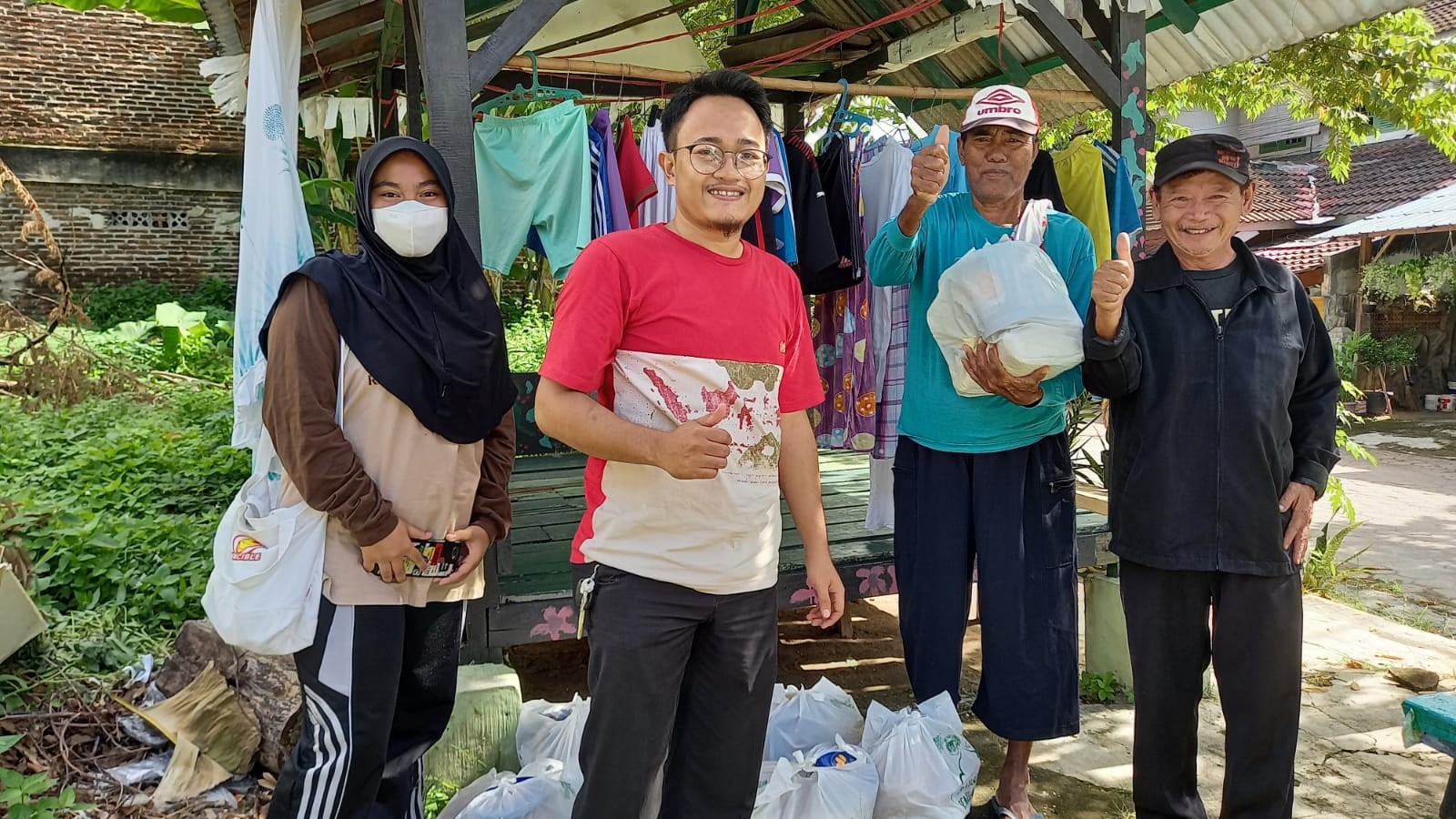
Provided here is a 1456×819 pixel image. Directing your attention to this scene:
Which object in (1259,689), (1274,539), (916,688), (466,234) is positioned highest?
(466,234)

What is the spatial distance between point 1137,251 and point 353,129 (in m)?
3.93

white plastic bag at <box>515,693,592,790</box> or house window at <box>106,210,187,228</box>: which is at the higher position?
house window at <box>106,210,187,228</box>

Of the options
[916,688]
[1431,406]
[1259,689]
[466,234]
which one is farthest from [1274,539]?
[1431,406]

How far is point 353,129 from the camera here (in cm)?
501

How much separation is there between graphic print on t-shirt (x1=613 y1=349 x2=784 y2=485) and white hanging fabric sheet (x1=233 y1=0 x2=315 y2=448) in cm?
148

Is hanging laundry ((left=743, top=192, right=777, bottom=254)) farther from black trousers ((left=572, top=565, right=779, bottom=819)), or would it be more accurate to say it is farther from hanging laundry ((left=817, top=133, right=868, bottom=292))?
black trousers ((left=572, top=565, right=779, bottom=819))

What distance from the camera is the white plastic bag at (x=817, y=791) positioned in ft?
8.57

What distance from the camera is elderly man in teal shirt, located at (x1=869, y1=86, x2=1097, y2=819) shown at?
2830mm

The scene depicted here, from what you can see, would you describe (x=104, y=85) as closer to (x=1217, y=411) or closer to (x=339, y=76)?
(x=339, y=76)

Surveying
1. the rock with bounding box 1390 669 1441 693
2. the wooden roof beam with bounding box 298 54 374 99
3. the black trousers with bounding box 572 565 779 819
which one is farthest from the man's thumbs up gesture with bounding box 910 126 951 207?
the wooden roof beam with bounding box 298 54 374 99

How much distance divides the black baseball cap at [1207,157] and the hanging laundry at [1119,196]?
174cm

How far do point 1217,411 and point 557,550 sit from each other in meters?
2.74

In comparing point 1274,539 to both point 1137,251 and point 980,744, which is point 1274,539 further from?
point 1137,251

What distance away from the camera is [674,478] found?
1.87 metres
